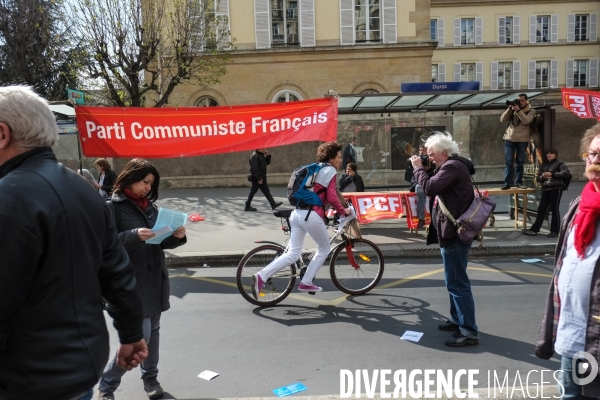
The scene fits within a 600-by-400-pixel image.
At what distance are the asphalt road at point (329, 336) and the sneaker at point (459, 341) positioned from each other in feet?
0.19

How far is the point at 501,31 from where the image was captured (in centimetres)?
4266

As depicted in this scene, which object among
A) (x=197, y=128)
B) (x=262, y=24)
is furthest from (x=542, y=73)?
(x=197, y=128)

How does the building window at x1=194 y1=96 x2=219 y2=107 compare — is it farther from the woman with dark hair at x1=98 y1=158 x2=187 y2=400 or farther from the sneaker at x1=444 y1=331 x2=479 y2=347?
the woman with dark hair at x1=98 y1=158 x2=187 y2=400

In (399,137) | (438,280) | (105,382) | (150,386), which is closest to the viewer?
(105,382)

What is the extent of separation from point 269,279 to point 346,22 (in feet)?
63.4

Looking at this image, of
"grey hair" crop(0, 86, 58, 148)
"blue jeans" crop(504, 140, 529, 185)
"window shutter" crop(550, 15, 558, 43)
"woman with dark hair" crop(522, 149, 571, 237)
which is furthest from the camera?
"window shutter" crop(550, 15, 558, 43)

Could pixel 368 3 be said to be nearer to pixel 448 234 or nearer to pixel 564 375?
pixel 448 234

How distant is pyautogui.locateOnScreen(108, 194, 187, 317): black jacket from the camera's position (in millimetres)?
3500

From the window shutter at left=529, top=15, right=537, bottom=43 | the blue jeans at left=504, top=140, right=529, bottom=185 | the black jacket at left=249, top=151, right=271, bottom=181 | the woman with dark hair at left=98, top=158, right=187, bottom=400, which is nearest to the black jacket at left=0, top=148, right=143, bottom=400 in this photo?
the woman with dark hair at left=98, top=158, right=187, bottom=400

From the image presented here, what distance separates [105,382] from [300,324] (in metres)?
2.31

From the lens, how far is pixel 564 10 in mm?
42000

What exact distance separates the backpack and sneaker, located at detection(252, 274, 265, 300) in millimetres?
910

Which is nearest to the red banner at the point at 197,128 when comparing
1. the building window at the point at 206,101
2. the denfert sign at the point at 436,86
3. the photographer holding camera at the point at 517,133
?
the photographer holding camera at the point at 517,133

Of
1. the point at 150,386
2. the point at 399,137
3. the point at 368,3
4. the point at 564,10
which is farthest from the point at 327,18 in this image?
the point at 564,10
